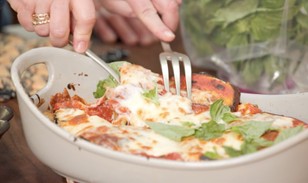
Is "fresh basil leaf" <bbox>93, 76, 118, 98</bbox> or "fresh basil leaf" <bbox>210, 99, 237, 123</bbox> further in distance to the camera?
"fresh basil leaf" <bbox>93, 76, 118, 98</bbox>

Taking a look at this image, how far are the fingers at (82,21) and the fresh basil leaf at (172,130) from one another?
1.02 feet

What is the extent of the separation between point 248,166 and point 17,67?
17.2 inches

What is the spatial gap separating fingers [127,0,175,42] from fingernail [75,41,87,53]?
158 millimetres

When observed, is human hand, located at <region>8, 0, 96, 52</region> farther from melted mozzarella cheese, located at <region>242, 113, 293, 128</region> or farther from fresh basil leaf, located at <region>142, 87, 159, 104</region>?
melted mozzarella cheese, located at <region>242, 113, 293, 128</region>

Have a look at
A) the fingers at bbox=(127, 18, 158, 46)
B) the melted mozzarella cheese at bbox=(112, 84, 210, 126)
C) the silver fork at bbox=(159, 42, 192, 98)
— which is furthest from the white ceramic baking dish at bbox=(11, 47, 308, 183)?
the fingers at bbox=(127, 18, 158, 46)

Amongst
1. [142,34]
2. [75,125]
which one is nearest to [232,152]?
[75,125]

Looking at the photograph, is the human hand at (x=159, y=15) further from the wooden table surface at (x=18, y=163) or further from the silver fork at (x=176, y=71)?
the wooden table surface at (x=18, y=163)

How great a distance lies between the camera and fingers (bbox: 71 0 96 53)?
110cm

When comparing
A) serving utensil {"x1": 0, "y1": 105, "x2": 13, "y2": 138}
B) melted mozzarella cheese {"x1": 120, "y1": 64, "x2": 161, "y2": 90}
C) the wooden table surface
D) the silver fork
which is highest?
the silver fork

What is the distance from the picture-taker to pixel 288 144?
2.49ft

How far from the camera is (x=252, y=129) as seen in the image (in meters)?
0.85

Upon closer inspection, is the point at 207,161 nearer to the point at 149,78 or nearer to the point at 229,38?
the point at 149,78

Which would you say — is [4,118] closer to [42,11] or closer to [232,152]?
[42,11]

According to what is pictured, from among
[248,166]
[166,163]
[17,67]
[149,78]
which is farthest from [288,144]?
[17,67]
